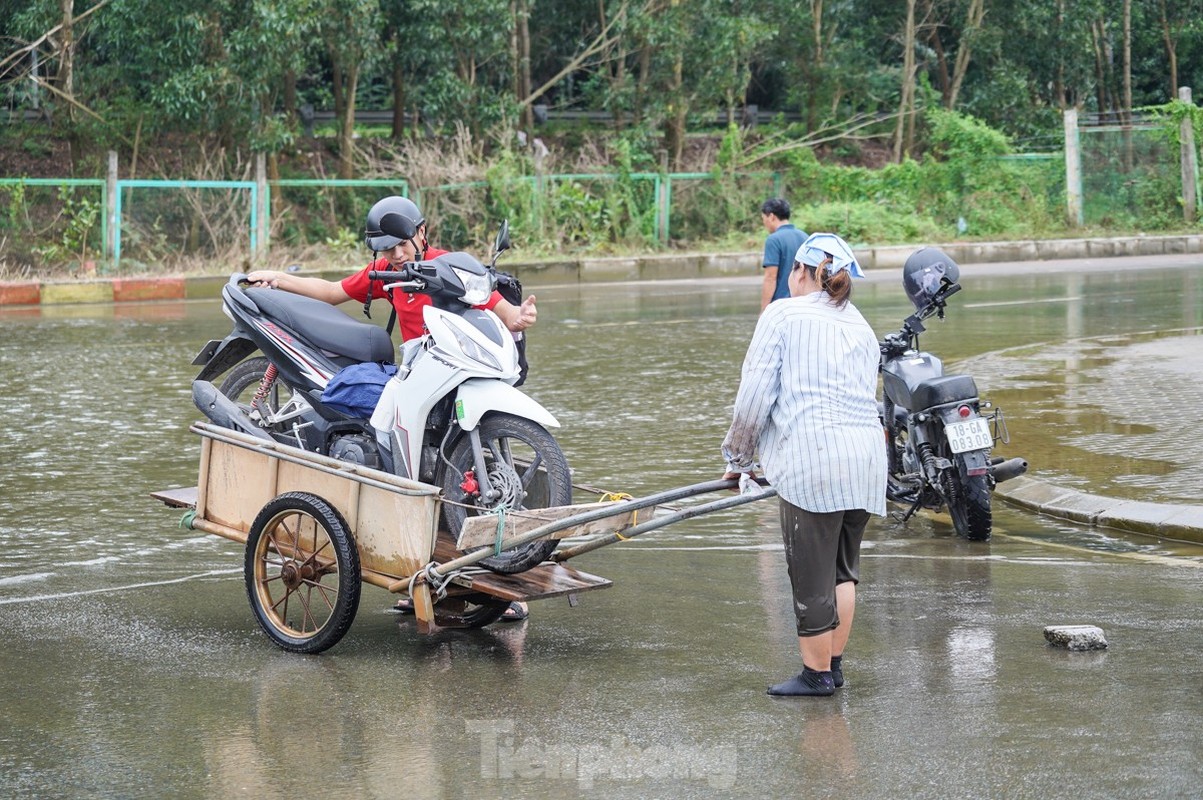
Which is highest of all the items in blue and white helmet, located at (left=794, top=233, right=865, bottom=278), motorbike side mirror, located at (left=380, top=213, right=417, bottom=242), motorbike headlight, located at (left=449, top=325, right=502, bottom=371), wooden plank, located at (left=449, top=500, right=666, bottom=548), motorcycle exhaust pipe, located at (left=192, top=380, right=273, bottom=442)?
motorbike side mirror, located at (left=380, top=213, right=417, bottom=242)

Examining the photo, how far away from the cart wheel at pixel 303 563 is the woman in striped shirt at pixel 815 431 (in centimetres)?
147

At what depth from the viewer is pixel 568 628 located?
6.47m

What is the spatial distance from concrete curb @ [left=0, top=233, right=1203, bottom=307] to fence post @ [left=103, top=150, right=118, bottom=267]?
4.34ft

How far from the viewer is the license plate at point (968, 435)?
8.02 m

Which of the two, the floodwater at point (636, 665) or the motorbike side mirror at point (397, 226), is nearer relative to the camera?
the floodwater at point (636, 665)

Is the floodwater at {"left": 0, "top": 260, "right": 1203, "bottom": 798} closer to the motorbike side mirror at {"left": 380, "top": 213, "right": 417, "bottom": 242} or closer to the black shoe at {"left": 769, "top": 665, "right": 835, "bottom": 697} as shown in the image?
the black shoe at {"left": 769, "top": 665, "right": 835, "bottom": 697}

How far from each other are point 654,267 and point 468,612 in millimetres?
20999

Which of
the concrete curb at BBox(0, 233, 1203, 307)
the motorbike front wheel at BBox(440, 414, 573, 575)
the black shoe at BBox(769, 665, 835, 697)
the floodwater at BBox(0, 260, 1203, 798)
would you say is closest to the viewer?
the floodwater at BBox(0, 260, 1203, 798)

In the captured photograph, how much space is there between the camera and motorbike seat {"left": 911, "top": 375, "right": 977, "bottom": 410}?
8164mm

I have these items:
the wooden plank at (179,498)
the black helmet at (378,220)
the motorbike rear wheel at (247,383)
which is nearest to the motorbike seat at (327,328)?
the black helmet at (378,220)

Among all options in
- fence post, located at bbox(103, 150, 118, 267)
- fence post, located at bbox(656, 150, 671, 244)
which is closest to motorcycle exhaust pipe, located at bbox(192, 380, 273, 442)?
fence post, located at bbox(103, 150, 118, 267)

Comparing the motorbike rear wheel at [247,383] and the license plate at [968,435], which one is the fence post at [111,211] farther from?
the license plate at [968,435]

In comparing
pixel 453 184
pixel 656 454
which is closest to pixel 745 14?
pixel 453 184

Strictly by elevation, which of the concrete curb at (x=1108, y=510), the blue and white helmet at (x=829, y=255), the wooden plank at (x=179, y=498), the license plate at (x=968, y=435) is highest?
the blue and white helmet at (x=829, y=255)
